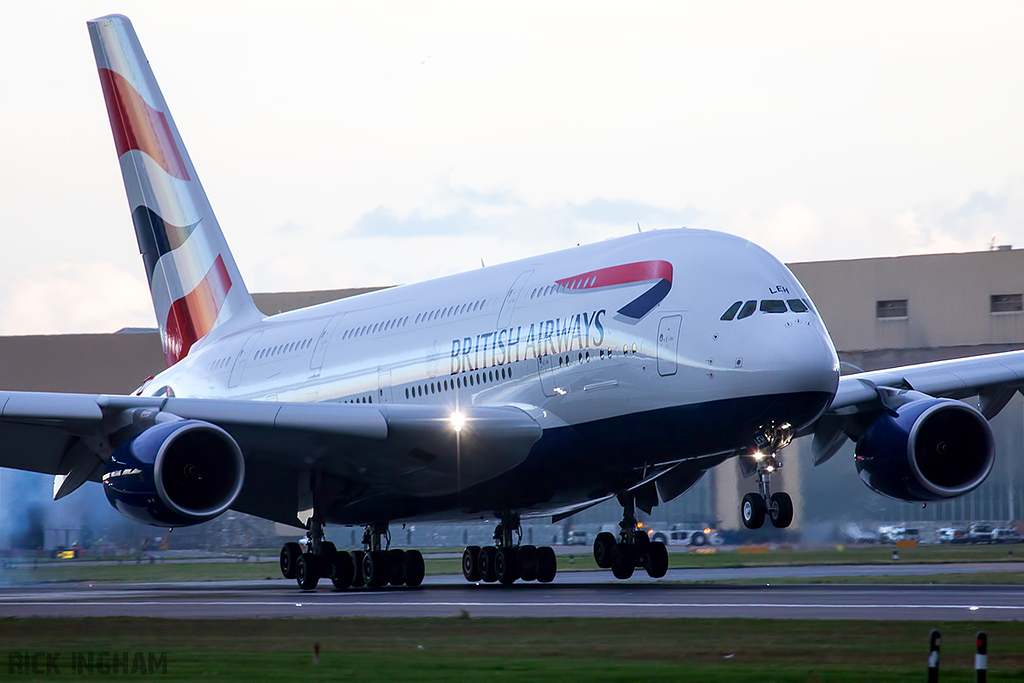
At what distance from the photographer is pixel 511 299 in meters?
24.0

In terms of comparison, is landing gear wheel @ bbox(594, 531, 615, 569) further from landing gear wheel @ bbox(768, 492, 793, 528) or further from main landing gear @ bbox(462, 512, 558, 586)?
landing gear wheel @ bbox(768, 492, 793, 528)

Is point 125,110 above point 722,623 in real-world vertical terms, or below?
above

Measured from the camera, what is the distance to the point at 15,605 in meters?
23.2

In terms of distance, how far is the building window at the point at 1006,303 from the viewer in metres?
42.5

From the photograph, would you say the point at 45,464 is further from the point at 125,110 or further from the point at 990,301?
the point at 990,301

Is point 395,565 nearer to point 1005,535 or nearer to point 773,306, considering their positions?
point 773,306

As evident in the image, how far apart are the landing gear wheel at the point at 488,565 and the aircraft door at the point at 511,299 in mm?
4611

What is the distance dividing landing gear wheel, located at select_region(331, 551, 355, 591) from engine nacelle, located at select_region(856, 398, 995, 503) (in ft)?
30.3

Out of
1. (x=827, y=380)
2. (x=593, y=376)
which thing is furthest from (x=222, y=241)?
(x=827, y=380)

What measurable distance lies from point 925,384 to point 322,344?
1143 centimetres

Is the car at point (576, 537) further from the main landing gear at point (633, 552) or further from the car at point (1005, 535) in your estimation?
the main landing gear at point (633, 552)

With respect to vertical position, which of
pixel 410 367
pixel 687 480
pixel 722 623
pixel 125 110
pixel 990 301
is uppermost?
pixel 125 110

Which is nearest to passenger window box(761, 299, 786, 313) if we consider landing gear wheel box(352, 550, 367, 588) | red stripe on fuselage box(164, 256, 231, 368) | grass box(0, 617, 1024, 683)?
grass box(0, 617, 1024, 683)

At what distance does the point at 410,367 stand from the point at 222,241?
9.75 metres
